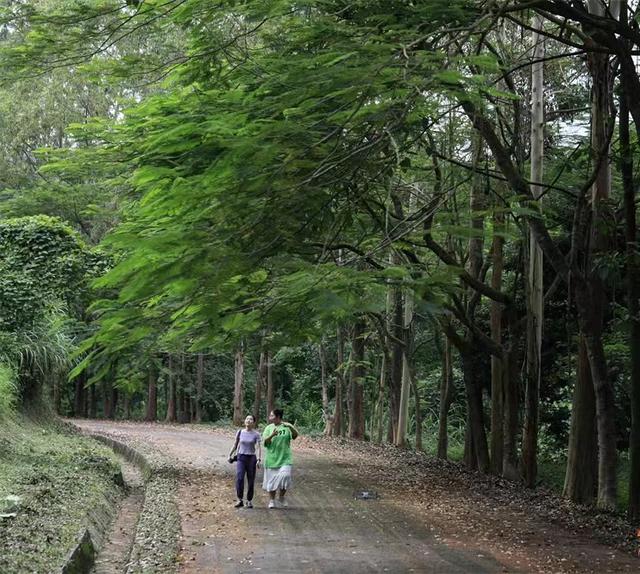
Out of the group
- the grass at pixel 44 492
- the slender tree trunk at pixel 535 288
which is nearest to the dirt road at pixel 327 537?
the grass at pixel 44 492

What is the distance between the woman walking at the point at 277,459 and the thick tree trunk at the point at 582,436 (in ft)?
16.3

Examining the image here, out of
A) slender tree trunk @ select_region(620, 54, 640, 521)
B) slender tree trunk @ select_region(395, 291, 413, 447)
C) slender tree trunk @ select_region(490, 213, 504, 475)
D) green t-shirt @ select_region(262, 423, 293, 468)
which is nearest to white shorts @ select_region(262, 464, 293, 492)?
green t-shirt @ select_region(262, 423, 293, 468)

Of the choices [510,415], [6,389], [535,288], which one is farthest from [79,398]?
[535,288]

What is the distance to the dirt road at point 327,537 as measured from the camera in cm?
1002

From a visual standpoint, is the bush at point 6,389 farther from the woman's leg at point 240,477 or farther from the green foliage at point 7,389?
the woman's leg at point 240,477

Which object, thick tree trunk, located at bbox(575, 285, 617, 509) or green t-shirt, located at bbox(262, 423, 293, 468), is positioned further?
green t-shirt, located at bbox(262, 423, 293, 468)

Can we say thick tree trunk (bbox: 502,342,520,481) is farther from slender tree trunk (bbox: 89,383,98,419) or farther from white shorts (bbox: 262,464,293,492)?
slender tree trunk (bbox: 89,383,98,419)

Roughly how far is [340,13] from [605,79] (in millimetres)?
6549

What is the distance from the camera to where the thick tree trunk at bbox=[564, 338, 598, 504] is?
14938 millimetres

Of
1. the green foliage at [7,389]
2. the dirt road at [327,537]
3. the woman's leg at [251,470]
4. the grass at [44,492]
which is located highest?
the green foliage at [7,389]

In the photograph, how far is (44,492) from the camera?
1238 cm

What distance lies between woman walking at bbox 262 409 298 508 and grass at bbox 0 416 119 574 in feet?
8.80

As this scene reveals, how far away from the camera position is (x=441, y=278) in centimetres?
807

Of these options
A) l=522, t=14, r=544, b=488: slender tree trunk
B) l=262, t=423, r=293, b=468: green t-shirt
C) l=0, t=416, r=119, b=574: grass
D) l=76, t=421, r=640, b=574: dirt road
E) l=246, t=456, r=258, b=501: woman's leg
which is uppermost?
l=522, t=14, r=544, b=488: slender tree trunk
